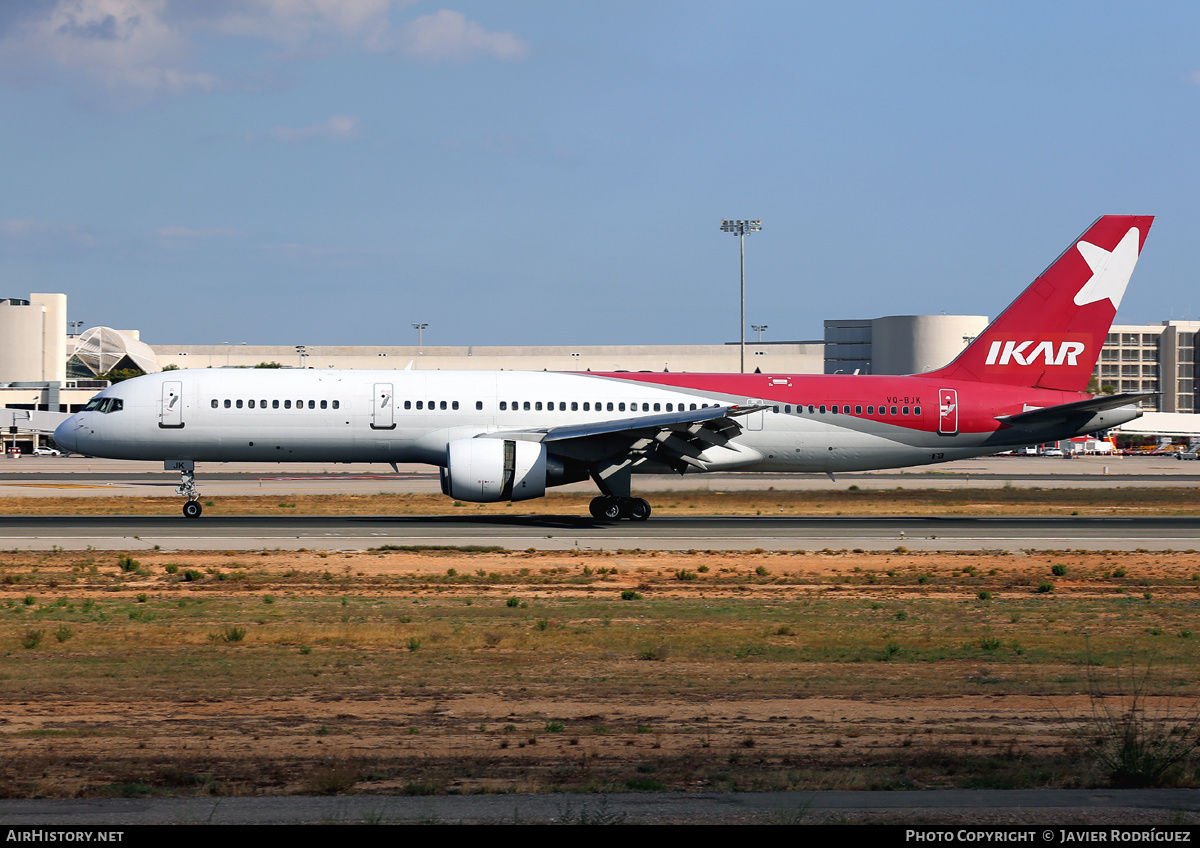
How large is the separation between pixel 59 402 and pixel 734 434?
4360 inches

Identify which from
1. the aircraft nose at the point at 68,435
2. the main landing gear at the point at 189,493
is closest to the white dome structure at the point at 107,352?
the aircraft nose at the point at 68,435

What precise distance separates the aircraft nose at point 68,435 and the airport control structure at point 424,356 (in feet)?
260

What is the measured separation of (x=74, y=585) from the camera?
23.0 m

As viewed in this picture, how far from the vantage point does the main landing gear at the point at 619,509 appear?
36562mm

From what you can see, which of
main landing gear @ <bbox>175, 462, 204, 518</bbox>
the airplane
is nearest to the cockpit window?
the airplane

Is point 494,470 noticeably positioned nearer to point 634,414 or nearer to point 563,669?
point 634,414

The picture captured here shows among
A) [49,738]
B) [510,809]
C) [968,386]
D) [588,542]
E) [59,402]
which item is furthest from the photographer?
[59,402]

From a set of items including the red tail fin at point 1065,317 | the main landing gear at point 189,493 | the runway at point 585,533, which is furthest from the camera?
the red tail fin at point 1065,317

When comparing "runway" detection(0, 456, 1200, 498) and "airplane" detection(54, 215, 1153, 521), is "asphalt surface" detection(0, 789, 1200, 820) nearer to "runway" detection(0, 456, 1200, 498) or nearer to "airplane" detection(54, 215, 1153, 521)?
"airplane" detection(54, 215, 1153, 521)

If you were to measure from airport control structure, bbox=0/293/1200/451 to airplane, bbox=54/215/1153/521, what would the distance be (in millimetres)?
78456

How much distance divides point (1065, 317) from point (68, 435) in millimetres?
35566

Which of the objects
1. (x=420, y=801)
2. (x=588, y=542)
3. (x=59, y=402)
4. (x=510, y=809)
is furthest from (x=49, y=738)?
(x=59, y=402)

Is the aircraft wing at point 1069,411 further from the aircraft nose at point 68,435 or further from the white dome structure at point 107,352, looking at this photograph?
the white dome structure at point 107,352
